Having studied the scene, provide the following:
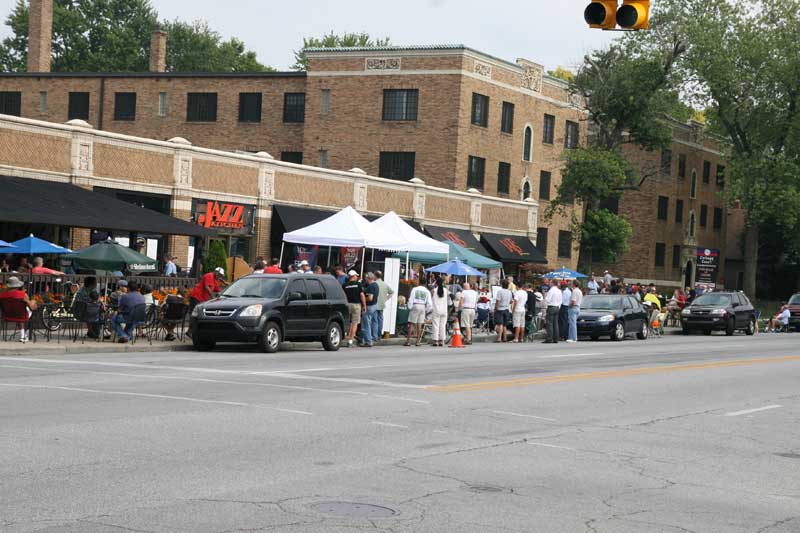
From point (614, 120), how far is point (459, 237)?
625 inches

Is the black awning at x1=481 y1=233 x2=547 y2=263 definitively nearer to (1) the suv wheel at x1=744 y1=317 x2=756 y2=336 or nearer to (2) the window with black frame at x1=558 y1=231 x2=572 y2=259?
(2) the window with black frame at x1=558 y1=231 x2=572 y2=259

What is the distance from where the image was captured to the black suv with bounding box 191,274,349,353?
23719 millimetres

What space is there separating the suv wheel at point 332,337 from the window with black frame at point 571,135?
36.4 meters

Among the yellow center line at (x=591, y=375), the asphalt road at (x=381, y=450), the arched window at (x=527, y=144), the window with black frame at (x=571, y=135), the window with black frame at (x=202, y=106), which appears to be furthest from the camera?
the window with black frame at (x=571, y=135)

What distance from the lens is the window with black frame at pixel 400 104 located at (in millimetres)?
53000

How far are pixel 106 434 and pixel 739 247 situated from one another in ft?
261

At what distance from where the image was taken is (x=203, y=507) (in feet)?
25.6

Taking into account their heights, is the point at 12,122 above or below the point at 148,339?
above

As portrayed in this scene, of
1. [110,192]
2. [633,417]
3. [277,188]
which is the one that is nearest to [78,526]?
[633,417]

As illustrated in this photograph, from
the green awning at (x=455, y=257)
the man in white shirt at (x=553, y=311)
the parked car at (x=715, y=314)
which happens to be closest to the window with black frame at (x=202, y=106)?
the green awning at (x=455, y=257)

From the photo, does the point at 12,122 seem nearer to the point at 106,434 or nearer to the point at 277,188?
the point at 277,188

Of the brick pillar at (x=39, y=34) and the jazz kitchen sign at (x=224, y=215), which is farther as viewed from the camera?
the brick pillar at (x=39, y=34)

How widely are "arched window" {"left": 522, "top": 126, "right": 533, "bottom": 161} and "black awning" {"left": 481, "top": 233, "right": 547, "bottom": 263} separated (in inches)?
166

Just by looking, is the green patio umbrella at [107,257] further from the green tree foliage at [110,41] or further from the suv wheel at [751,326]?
the green tree foliage at [110,41]
